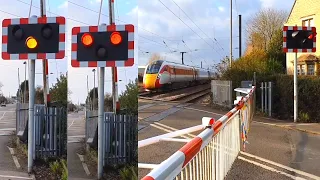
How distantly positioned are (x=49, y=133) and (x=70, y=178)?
335 mm

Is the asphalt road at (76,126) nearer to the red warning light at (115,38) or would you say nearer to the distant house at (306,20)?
the red warning light at (115,38)

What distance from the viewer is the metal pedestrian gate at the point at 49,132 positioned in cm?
218

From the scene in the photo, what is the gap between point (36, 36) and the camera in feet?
6.81

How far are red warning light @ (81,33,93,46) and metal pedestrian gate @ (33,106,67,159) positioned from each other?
44cm

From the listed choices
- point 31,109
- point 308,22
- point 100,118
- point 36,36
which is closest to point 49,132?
point 31,109

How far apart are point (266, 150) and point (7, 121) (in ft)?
16.5

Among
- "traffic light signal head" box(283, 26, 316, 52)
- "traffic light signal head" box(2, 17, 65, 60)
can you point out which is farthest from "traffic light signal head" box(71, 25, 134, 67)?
"traffic light signal head" box(283, 26, 316, 52)

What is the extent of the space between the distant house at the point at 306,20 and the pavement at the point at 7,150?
22254 millimetres

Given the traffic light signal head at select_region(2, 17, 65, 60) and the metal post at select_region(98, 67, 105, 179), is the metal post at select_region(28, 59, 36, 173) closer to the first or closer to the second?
the traffic light signal head at select_region(2, 17, 65, 60)

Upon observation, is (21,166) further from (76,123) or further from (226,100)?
(226,100)

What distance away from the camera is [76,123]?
2062 mm

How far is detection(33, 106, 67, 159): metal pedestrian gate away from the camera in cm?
218

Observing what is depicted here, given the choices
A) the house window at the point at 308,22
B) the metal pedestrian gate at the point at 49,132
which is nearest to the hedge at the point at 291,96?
the metal pedestrian gate at the point at 49,132

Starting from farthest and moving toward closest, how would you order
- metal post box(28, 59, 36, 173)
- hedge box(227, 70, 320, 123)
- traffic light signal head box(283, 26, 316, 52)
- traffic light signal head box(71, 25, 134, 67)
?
hedge box(227, 70, 320, 123) → traffic light signal head box(283, 26, 316, 52) → metal post box(28, 59, 36, 173) → traffic light signal head box(71, 25, 134, 67)
